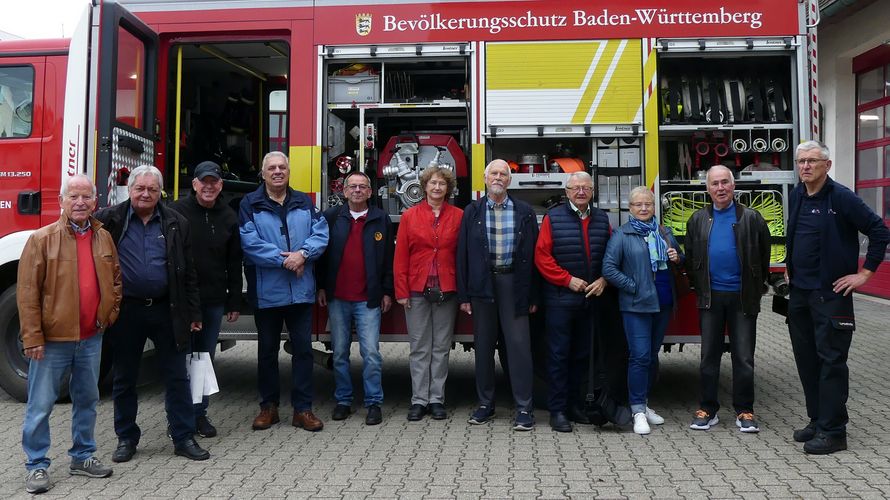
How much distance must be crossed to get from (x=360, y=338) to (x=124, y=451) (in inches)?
66.7

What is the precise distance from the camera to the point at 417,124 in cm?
639

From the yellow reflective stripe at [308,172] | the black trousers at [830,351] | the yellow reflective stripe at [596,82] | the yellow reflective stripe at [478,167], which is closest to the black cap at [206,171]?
the yellow reflective stripe at [308,172]

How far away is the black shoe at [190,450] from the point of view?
14.6 ft

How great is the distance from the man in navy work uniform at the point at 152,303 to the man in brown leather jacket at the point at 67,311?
16 centimetres

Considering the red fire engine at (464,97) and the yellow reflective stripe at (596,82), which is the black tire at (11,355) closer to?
the red fire engine at (464,97)

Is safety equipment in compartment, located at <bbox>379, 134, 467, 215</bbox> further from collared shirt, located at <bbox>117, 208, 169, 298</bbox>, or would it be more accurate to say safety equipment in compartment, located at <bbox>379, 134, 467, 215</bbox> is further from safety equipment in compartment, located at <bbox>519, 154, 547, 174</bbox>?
collared shirt, located at <bbox>117, 208, 169, 298</bbox>

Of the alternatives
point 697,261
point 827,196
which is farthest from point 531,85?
point 827,196

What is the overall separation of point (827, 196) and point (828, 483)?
1.75m

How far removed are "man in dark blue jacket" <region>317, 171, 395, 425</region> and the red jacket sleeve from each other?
3.62 ft

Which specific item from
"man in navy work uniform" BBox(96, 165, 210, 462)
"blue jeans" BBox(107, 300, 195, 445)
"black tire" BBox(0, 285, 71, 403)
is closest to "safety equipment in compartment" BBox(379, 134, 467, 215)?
"man in navy work uniform" BBox(96, 165, 210, 462)

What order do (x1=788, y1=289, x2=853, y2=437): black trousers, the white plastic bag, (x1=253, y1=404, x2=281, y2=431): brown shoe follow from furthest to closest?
(x1=253, y1=404, x2=281, y2=431): brown shoe
the white plastic bag
(x1=788, y1=289, x2=853, y2=437): black trousers

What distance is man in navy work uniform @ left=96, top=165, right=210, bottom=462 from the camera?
4289 mm

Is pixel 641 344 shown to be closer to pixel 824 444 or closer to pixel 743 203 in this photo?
pixel 824 444

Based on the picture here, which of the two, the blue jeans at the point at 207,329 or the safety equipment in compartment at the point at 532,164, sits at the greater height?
the safety equipment in compartment at the point at 532,164
